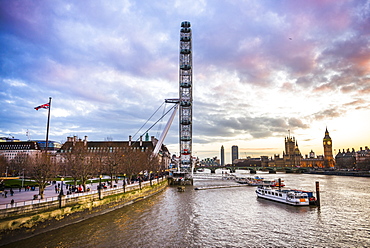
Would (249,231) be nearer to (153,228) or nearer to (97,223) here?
(153,228)

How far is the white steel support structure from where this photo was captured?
83.8 meters

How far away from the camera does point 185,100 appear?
85.9 m

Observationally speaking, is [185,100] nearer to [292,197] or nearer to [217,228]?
[292,197]

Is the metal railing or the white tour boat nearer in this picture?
the metal railing

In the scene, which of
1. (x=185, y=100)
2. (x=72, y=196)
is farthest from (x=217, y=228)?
(x=185, y=100)

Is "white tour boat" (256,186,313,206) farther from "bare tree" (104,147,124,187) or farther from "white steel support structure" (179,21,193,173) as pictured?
"white steel support structure" (179,21,193,173)

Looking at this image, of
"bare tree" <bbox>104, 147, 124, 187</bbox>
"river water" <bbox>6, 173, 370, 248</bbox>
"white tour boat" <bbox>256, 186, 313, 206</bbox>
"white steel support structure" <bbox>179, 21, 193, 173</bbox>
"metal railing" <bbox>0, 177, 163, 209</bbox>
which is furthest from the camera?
"white steel support structure" <bbox>179, 21, 193, 173</bbox>

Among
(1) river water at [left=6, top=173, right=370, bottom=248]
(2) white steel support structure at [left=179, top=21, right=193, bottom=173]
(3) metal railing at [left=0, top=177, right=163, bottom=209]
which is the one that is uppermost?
(2) white steel support structure at [left=179, top=21, right=193, bottom=173]

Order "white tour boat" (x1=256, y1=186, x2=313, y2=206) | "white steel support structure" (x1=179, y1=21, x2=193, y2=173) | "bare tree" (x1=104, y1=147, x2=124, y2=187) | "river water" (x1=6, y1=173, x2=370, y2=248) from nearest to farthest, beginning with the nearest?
"river water" (x1=6, y1=173, x2=370, y2=248) < "white tour boat" (x1=256, y1=186, x2=313, y2=206) < "bare tree" (x1=104, y1=147, x2=124, y2=187) < "white steel support structure" (x1=179, y1=21, x2=193, y2=173)

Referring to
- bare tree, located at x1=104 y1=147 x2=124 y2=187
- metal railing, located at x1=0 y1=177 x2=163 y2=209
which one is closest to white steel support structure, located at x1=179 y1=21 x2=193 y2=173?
bare tree, located at x1=104 y1=147 x2=124 y2=187

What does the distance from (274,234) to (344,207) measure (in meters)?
19.7

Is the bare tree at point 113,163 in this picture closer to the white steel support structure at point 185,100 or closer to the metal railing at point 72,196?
the metal railing at point 72,196

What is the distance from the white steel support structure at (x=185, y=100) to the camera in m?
83.8

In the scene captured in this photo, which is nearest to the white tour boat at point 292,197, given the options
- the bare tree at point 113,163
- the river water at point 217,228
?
the river water at point 217,228
